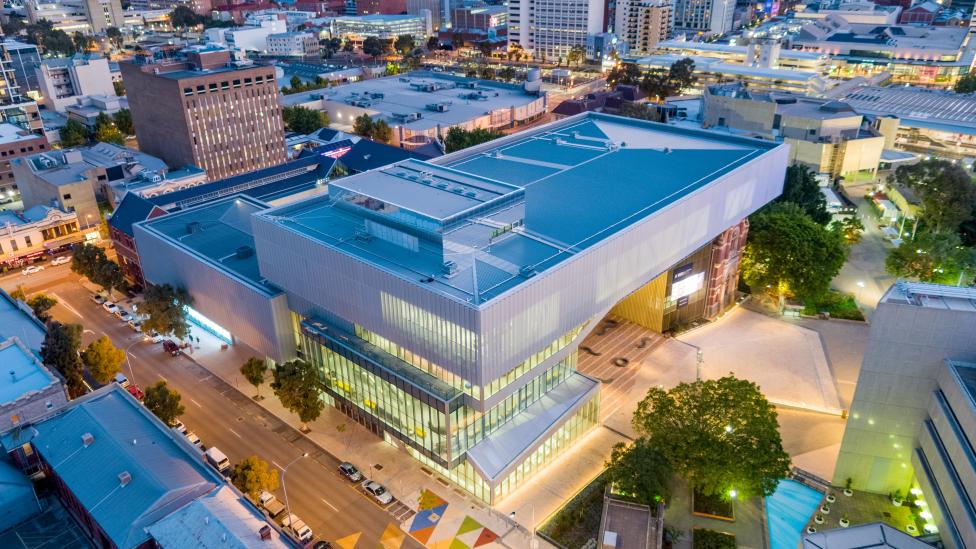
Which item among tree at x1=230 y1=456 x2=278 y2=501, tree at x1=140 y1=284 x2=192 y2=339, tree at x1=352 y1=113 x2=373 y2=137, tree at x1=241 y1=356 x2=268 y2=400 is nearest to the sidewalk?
tree at x1=241 y1=356 x2=268 y2=400

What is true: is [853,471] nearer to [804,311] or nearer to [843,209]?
[804,311]

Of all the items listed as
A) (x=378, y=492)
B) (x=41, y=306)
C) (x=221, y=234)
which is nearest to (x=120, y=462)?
(x=378, y=492)

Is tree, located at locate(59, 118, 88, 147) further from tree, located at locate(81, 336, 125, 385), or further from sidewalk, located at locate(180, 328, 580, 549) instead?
sidewalk, located at locate(180, 328, 580, 549)

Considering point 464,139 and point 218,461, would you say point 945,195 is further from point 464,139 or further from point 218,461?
point 218,461

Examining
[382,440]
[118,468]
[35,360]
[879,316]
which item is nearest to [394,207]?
[382,440]

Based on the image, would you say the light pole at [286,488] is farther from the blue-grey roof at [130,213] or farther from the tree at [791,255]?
the tree at [791,255]

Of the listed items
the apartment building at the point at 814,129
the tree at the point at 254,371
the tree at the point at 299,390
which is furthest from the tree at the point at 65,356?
the apartment building at the point at 814,129
